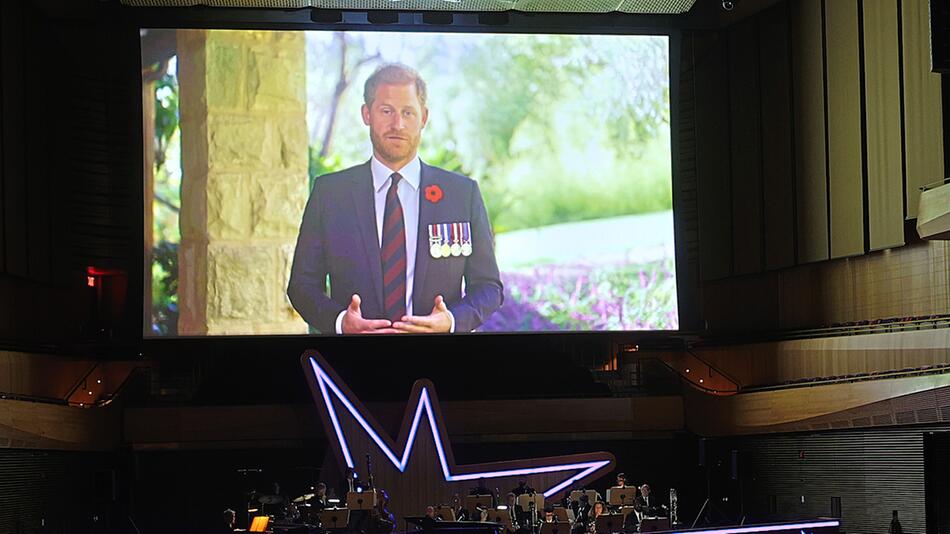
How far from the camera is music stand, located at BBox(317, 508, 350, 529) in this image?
1367 centimetres

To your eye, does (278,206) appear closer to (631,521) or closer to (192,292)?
(192,292)

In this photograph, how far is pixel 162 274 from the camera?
18.0 meters

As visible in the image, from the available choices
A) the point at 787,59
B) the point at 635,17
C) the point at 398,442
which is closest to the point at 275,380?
the point at 398,442

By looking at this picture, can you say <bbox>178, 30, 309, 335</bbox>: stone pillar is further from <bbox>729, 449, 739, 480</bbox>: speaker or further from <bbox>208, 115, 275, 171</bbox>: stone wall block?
<bbox>729, 449, 739, 480</bbox>: speaker

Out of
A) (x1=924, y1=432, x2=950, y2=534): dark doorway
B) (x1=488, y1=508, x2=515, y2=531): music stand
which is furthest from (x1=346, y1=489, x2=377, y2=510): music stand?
(x1=924, y1=432, x2=950, y2=534): dark doorway

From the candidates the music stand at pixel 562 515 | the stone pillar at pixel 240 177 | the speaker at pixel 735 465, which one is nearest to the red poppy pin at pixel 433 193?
the stone pillar at pixel 240 177

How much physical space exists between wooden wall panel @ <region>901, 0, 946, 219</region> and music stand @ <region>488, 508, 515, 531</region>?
6517mm

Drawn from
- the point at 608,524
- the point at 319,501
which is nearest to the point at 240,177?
the point at 319,501

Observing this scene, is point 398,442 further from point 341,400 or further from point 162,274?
point 162,274

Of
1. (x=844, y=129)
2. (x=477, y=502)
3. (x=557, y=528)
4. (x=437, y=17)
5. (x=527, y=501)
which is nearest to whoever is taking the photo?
(x=557, y=528)

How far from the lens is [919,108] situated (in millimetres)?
15633

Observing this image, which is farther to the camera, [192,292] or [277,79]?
[277,79]

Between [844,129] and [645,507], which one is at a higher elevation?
[844,129]

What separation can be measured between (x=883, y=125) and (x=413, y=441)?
7852 mm
